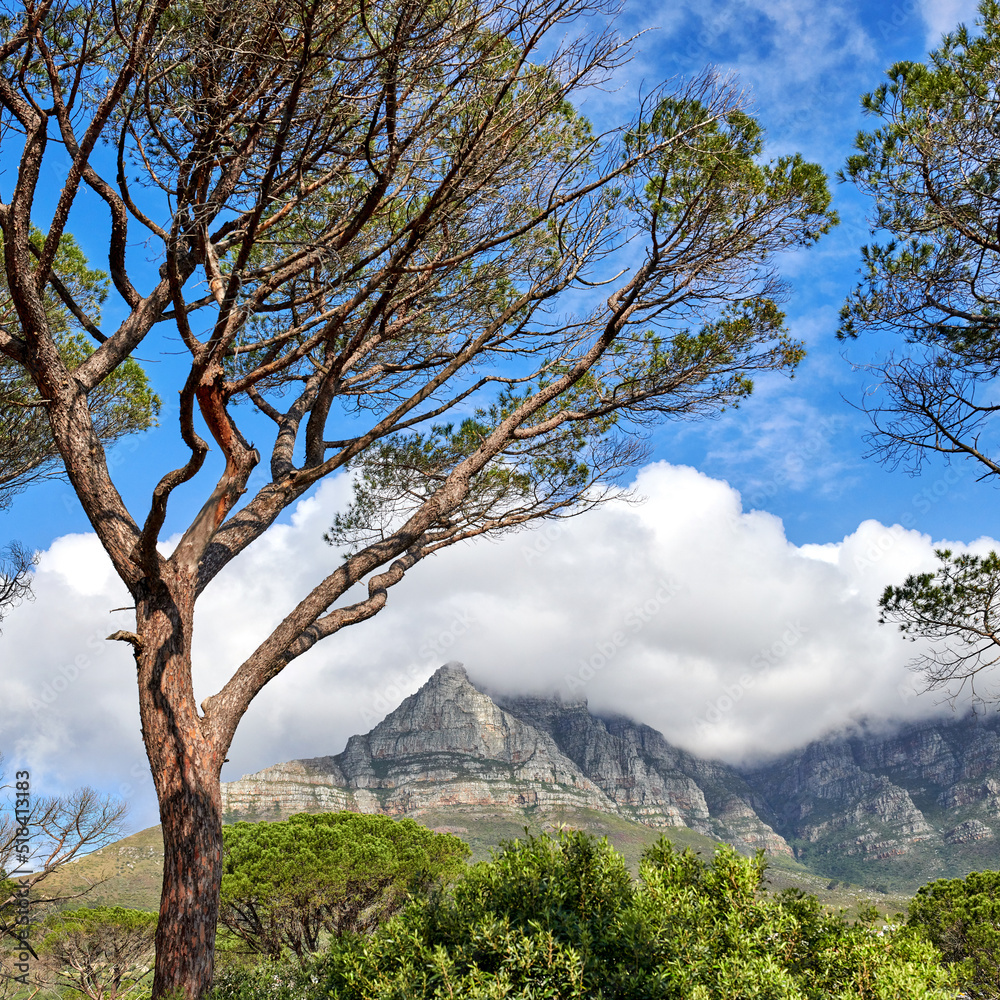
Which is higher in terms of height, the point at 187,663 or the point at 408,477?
the point at 408,477

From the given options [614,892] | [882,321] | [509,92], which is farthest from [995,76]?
[614,892]


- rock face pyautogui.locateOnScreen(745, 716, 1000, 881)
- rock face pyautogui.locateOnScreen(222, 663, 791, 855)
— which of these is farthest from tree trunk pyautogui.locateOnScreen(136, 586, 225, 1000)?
rock face pyautogui.locateOnScreen(745, 716, 1000, 881)

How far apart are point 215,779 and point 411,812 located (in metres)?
95.0

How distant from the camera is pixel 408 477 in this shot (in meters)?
8.59

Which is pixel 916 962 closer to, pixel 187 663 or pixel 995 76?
pixel 187 663

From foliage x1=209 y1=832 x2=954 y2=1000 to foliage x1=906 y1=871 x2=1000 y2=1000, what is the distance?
34.7ft

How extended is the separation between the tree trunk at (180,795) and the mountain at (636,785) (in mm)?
60146

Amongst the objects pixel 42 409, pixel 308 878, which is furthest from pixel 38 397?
pixel 308 878

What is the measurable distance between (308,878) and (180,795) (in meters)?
12.3

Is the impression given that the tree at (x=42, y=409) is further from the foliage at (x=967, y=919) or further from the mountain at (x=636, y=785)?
Result: the mountain at (x=636, y=785)

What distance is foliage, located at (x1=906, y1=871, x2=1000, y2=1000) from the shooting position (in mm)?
12375

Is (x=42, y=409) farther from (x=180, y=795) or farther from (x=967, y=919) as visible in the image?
(x=967, y=919)

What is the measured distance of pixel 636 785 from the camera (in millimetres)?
139250

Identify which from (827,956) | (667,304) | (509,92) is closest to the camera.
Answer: (827,956)
